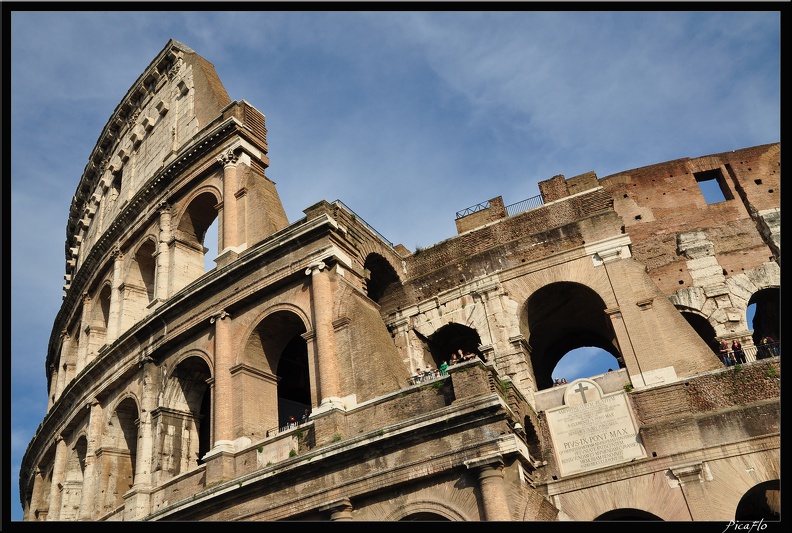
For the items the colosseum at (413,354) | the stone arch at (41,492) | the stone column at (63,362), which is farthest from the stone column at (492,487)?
the stone column at (63,362)

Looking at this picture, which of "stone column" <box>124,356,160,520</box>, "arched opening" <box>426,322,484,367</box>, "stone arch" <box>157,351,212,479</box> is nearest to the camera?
"stone column" <box>124,356,160,520</box>

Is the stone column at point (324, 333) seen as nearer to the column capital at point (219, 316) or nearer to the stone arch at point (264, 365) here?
the stone arch at point (264, 365)

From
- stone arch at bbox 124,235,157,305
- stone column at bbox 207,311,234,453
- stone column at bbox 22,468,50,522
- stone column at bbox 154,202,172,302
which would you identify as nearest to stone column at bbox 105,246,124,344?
stone arch at bbox 124,235,157,305

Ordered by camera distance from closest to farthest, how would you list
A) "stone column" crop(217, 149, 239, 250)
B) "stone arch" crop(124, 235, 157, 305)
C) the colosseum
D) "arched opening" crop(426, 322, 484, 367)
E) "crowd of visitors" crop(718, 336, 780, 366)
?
the colosseum → "crowd of visitors" crop(718, 336, 780, 366) → "arched opening" crop(426, 322, 484, 367) → "stone column" crop(217, 149, 239, 250) → "stone arch" crop(124, 235, 157, 305)

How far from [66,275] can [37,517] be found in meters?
11.7

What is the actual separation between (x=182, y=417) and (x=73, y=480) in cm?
589

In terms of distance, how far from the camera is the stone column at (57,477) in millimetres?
20328

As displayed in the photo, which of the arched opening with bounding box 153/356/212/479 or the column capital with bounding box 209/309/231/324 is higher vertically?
the column capital with bounding box 209/309/231/324

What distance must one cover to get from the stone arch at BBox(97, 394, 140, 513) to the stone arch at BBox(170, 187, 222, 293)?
11.7 feet

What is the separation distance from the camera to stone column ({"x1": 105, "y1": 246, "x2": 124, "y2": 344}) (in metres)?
20.5

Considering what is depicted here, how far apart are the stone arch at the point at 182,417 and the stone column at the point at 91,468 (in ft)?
8.88

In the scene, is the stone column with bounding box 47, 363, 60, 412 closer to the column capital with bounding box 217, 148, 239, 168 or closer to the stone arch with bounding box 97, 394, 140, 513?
→ the stone arch with bounding box 97, 394, 140, 513

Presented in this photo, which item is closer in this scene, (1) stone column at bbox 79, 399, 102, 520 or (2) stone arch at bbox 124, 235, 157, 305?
(1) stone column at bbox 79, 399, 102, 520

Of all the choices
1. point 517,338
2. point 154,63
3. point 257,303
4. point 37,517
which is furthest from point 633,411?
point 154,63
